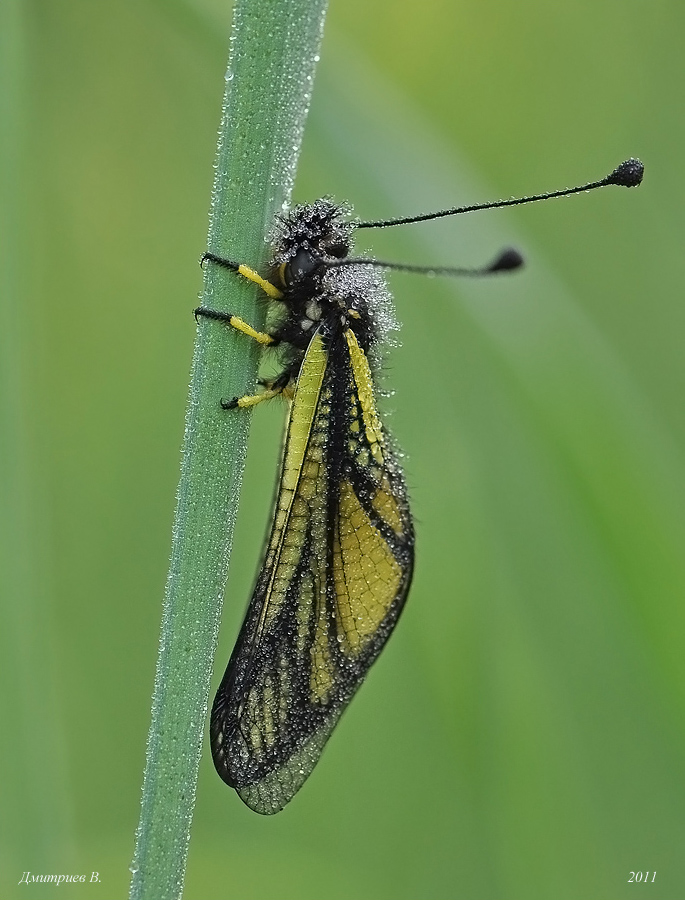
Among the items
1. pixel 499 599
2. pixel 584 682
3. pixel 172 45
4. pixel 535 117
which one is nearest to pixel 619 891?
pixel 584 682

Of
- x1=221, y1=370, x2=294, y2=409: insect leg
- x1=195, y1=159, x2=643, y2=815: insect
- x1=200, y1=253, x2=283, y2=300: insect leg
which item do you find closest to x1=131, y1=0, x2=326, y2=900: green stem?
x1=200, y1=253, x2=283, y2=300: insect leg

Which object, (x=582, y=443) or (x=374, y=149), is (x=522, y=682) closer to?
(x=582, y=443)

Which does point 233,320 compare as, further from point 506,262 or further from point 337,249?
point 337,249

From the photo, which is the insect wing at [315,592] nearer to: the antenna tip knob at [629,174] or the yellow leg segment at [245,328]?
the yellow leg segment at [245,328]

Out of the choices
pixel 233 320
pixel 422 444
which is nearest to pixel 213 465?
pixel 233 320

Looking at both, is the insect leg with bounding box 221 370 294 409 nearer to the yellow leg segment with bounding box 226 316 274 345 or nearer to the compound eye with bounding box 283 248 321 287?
the yellow leg segment with bounding box 226 316 274 345
